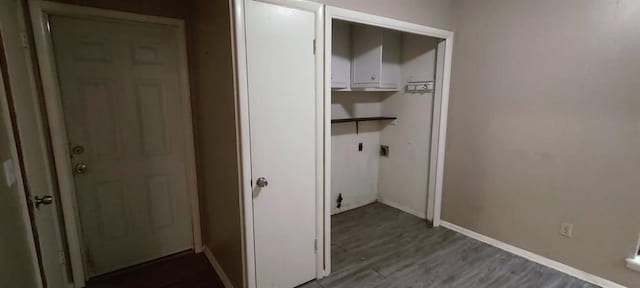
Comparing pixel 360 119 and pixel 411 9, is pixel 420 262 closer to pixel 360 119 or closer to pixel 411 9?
pixel 360 119

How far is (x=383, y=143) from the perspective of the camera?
3.77 m

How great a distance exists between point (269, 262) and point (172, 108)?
1.45 meters

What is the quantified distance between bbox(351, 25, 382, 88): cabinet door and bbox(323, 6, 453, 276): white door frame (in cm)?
50

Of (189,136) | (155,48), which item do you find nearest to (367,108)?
(189,136)

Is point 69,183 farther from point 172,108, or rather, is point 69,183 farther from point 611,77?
point 611,77

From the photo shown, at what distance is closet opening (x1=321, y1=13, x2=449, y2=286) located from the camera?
2840mm

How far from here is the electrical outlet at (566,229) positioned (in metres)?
2.31

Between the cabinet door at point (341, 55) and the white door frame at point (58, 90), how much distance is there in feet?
4.77

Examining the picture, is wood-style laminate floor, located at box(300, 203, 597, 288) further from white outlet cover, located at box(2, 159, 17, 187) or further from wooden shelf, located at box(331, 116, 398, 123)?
white outlet cover, located at box(2, 159, 17, 187)

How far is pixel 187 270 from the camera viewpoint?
2387mm

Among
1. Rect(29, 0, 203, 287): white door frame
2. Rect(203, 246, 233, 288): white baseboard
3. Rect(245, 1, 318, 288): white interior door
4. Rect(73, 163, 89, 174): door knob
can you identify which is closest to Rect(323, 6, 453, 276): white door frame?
Rect(245, 1, 318, 288): white interior door

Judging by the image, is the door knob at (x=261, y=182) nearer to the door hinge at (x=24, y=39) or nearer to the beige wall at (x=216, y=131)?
the beige wall at (x=216, y=131)

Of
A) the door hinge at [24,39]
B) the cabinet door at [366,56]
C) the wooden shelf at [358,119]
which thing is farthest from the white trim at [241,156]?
the cabinet door at [366,56]

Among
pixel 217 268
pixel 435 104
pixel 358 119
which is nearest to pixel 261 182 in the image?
pixel 217 268
